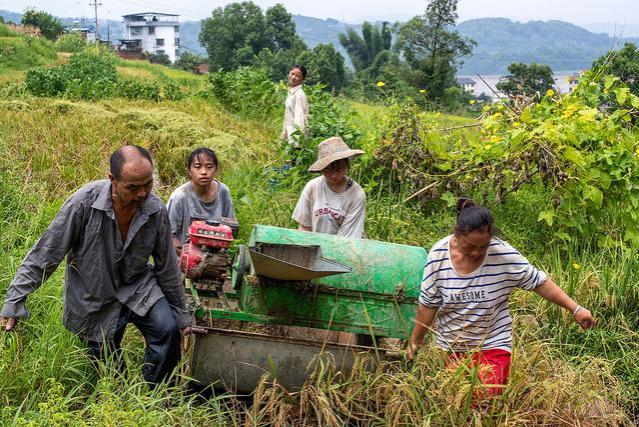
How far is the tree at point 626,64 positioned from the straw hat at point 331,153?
3.37 m

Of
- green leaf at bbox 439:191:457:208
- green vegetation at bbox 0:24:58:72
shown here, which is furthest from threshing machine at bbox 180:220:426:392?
green vegetation at bbox 0:24:58:72

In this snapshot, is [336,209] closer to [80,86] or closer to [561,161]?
[561,161]

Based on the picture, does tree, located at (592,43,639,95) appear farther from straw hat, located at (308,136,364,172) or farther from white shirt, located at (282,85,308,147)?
straw hat, located at (308,136,364,172)

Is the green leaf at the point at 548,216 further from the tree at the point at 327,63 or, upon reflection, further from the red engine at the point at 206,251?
the tree at the point at 327,63

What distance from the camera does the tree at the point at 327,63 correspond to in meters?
42.4

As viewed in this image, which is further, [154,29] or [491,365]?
[154,29]

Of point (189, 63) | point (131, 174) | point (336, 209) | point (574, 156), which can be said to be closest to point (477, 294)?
point (336, 209)

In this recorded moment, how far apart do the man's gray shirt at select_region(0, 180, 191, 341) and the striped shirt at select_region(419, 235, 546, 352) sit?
1.23m

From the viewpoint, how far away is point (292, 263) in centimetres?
414

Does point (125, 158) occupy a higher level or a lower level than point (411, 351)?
higher

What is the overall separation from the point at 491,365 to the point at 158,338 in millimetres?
1606

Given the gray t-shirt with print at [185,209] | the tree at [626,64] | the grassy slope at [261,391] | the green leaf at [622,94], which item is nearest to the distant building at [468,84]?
the tree at [626,64]

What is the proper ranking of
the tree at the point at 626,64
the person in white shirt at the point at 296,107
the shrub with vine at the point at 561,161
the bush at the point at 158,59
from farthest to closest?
the bush at the point at 158,59
the person in white shirt at the point at 296,107
the tree at the point at 626,64
the shrub with vine at the point at 561,161

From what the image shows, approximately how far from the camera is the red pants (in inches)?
156
